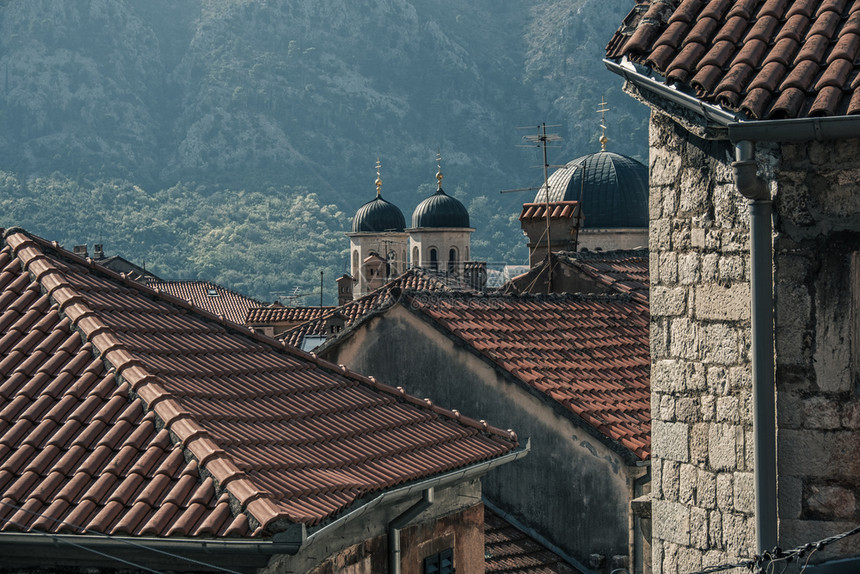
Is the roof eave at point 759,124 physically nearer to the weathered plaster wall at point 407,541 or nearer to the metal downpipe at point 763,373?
the metal downpipe at point 763,373

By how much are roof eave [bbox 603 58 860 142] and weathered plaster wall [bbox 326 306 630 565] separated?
6.29 m

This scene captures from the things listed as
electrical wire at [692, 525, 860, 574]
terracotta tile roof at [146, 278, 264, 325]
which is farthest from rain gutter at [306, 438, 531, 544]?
terracotta tile roof at [146, 278, 264, 325]

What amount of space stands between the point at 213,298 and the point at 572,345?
5261 cm

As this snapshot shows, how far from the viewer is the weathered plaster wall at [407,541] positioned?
283 inches

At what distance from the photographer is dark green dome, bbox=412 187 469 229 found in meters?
83.7

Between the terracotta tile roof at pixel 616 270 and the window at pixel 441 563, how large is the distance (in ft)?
24.9

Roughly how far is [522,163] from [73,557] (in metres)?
180

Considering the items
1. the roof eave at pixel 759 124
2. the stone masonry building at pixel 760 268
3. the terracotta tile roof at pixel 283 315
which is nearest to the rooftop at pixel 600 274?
the stone masonry building at pixel 760 268

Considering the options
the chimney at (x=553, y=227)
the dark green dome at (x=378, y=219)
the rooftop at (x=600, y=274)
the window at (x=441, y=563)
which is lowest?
the window at (x=441, y=563)

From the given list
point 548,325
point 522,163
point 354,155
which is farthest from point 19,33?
point 548,325

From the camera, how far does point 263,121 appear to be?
584 ft

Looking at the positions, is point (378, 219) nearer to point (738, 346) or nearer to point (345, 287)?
point (345, 287)

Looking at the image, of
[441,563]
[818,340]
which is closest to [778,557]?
[818,340]

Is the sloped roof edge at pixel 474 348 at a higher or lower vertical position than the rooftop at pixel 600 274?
lower
